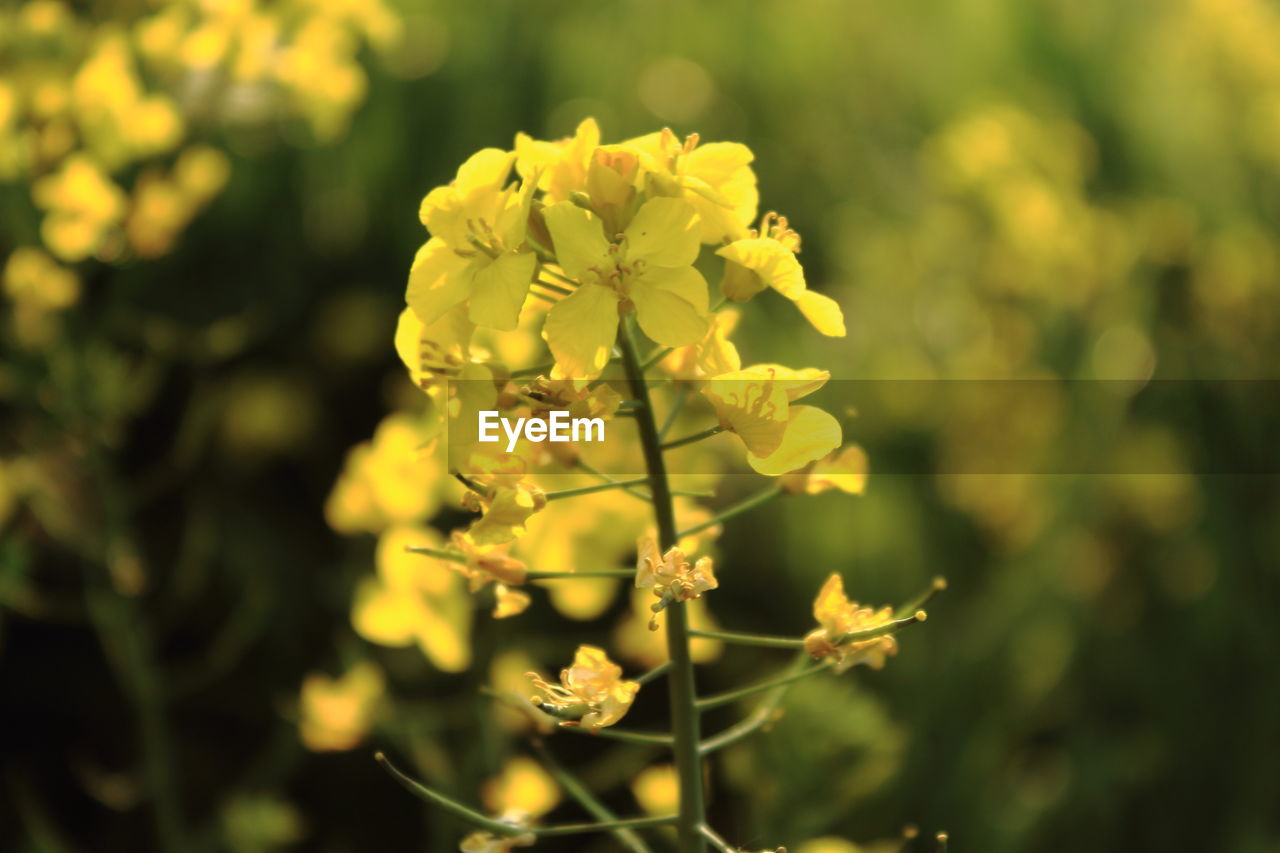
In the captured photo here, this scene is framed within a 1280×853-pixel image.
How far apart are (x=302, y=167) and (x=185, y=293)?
240 millimetres

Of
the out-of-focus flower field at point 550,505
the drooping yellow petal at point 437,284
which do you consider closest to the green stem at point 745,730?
the out-of-focus flower field at point 550,505

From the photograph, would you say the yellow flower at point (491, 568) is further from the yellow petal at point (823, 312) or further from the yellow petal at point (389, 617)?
the yellow petal at point (389, 617)

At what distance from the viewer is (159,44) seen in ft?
3.64

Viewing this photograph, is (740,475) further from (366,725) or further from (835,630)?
(835,630)

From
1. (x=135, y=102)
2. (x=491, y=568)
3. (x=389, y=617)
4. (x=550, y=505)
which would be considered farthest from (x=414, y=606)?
(x=135, y=102)

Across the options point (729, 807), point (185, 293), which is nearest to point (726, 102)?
point (185, 293)

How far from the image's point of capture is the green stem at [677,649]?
49 centimetres

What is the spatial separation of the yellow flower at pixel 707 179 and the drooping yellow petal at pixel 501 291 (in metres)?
0.07

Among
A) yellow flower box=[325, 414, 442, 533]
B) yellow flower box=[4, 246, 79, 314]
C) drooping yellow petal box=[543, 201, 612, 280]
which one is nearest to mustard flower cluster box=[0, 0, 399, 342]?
yellow flower box=[4, 246, 79, 314]

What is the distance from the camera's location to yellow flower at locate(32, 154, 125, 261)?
95 cm

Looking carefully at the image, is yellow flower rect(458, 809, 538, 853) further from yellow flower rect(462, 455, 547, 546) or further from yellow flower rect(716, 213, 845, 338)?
yellow flower rect(716, 213, 845, 338)

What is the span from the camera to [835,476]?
1.90 ft

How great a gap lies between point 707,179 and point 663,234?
5cm

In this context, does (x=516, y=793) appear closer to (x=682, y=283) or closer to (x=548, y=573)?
(x=548, y=573)
